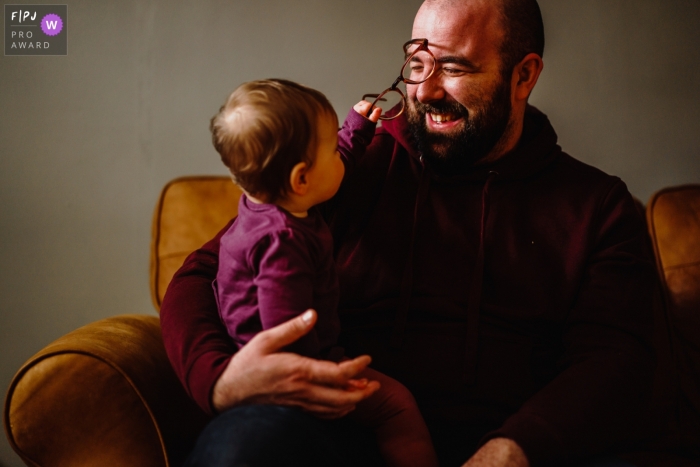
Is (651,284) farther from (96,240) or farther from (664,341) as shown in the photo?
(96,240)

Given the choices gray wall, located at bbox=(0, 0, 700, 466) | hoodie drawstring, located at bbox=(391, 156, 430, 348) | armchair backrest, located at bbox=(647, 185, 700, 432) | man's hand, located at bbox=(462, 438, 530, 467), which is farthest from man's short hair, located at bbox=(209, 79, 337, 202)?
armchair backrest, located at bbox=(647, 185, 700, 432)

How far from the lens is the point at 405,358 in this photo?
1239mm

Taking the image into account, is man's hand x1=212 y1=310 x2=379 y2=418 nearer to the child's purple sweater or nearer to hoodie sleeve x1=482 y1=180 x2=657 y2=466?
the child's purple sweater

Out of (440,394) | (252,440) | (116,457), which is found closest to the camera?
(252,440)

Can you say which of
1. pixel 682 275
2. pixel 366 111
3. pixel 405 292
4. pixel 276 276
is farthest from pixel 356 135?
pixel 682 275

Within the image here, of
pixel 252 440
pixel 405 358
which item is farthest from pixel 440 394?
pixel 252 440

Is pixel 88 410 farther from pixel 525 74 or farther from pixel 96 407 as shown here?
pixel 525 74

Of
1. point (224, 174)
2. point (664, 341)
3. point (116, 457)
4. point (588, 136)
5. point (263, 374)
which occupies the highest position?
point (588, 136)

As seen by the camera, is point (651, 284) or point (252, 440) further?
point (651, 284)

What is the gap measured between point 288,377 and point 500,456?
1.27 feet

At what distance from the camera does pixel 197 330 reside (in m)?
1.05

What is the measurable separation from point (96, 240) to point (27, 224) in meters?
0.23

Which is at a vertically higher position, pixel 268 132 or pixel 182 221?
pixel 268 132

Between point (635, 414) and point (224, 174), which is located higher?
point (224, 174)
